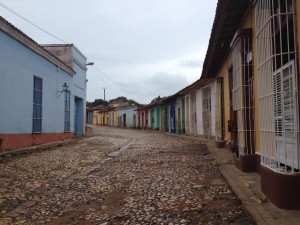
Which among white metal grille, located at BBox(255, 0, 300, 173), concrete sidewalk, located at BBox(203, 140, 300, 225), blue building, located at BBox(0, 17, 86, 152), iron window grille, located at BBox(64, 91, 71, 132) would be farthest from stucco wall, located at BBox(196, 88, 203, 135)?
white metal grille, located at BBox(255, 0, 300, 173)

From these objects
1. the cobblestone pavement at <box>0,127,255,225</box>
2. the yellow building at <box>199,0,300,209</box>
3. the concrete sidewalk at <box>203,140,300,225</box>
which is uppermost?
the yellow building at <box>199,0,300,209</box>

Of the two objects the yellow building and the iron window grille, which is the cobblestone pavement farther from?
the iron window grille

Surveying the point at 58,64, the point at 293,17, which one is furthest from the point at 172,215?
the point at 58,64

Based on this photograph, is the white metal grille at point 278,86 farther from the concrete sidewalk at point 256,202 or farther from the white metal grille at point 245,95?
the white metal grille at point 245,95

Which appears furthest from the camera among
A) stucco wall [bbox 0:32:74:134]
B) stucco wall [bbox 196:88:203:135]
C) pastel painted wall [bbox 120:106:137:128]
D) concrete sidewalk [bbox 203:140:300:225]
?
pastel painted wall [bbox 120:106:137:128]

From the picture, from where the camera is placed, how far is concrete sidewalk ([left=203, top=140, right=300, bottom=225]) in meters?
3.50

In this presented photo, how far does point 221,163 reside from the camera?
25.7ft

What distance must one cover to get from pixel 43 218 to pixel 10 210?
624 millimetres

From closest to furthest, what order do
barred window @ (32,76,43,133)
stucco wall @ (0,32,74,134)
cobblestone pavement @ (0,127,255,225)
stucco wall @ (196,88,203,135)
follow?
cobblestone pavement @ (0,127,255,225) → stucco wall @ (0,32,74,134) → barred window @ (32,76,43,133) → stucco wall @ (196,88,203,135)

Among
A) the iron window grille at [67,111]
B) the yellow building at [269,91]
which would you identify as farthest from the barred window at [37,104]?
the yellow building at [269,91]

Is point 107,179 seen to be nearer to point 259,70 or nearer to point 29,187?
point 29,187

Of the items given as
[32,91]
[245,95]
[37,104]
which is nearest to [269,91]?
[245,95]

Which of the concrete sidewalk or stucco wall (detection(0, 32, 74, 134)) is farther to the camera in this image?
stucco wall (detection(0, 32, 74, 134))

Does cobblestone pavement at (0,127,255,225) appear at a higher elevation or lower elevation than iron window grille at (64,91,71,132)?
lower
